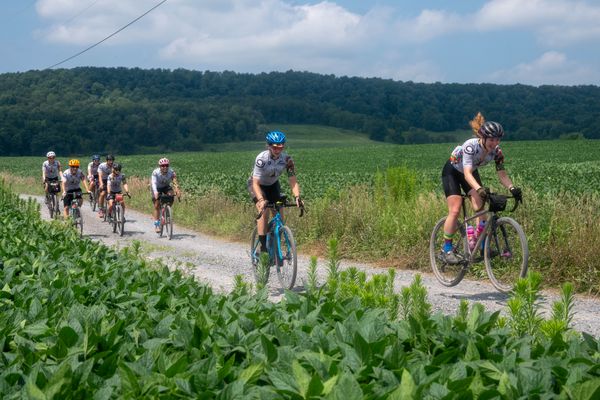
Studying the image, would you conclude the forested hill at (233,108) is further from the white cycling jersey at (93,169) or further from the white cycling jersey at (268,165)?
the white cycling jersey at (268,165)

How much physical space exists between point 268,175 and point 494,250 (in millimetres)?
3085

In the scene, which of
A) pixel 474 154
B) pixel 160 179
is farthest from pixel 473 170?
pixel 160 179

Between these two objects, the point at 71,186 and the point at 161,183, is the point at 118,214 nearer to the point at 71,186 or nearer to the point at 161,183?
the point at 71,186

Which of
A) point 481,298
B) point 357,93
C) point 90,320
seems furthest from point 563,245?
point 357,93

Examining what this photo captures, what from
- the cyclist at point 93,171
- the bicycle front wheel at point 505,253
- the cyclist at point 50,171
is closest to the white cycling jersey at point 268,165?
the bicycle front wheel at point 505,253

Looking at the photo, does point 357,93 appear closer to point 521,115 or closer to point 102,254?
point 521,115

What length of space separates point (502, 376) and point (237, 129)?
298ft

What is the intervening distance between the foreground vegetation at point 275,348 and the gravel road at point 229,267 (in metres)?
1.64

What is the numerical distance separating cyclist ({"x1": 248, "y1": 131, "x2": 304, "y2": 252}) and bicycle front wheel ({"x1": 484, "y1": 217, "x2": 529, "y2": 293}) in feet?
8.08

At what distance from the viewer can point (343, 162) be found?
56125 millimetres

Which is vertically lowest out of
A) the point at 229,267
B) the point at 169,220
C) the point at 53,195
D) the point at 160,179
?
the point at 229,267

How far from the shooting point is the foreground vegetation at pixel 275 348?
240 centimetres

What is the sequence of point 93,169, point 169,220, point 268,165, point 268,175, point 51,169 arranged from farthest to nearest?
point 93,169 < point 51,169 < point 169,220 < point 268,175 < point 268,165

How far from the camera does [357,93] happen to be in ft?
390
